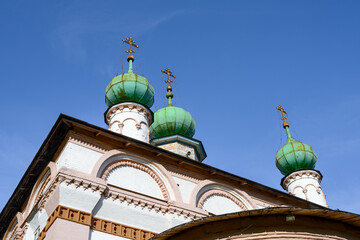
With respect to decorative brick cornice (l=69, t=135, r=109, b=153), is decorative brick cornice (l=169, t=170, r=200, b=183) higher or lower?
higher

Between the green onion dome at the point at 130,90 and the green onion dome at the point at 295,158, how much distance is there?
203 inches

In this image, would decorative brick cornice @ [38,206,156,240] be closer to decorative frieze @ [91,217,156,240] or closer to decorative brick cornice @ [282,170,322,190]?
decorative frieze @ [91,217,156,240]

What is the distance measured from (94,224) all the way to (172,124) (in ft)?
25.1

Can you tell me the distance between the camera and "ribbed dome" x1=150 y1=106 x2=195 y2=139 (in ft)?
51.2

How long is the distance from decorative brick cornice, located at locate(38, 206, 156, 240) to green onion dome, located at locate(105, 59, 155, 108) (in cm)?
478

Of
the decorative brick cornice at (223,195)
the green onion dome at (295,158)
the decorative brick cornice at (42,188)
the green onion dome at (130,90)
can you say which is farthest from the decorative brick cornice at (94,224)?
the green onion dome at (295,158)

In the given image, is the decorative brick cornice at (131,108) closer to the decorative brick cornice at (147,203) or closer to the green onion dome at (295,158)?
the decorative brick cornice at (147,203)

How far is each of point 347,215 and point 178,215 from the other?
450 centimetres

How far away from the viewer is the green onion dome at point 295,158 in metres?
15.2

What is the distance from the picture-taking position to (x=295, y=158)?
15.2m

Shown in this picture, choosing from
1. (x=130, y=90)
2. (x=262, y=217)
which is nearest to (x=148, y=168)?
(x=130, y=90)

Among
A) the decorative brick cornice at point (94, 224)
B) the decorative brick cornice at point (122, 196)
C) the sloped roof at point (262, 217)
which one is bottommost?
the sloped roof at point (262, 217)

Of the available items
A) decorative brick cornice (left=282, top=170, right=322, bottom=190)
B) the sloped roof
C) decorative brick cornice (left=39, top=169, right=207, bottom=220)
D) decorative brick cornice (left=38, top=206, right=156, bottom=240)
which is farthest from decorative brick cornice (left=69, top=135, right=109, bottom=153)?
decorative brick cornice (left=282, top=170, right=322, bottom=190)

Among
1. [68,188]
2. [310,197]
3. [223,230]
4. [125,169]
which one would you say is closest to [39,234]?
[68,188]
